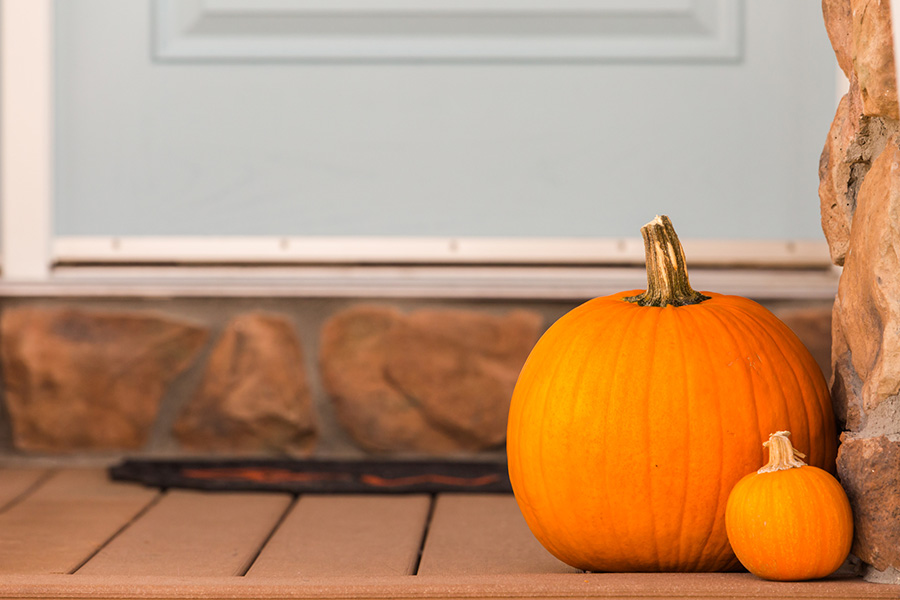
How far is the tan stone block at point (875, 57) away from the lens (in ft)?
3.60

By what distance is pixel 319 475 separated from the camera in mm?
2020

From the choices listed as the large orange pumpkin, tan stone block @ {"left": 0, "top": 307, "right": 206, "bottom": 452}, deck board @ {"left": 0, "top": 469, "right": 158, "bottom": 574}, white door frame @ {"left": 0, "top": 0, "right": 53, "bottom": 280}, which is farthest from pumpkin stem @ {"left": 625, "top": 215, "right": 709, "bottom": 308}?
white door frame @ {"left": 0, "top": 0, "right": 53, "bottom": 280}

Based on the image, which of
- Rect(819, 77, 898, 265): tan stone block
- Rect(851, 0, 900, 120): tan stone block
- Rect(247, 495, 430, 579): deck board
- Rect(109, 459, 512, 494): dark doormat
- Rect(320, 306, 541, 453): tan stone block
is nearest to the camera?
Rect(851, 0, 900, 120): tan stone block

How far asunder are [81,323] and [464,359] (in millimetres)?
895

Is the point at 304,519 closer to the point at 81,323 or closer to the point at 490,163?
the point at 81,323

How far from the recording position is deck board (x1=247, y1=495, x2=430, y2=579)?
138cm

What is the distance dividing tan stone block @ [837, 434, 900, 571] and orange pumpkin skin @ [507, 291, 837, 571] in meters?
0.08

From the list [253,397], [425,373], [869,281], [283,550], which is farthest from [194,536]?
[869,281]

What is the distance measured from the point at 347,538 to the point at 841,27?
1103mm

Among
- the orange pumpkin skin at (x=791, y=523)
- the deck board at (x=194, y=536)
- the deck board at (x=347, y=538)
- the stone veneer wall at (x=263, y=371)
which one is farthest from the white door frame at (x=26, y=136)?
the orange pumpkin skin at (x=791, y=523)

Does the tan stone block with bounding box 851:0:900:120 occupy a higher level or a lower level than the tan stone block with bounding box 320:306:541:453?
higher

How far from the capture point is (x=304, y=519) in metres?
1.70

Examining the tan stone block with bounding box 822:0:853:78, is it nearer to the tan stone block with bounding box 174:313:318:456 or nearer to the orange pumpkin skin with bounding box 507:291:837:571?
the orange pumpkin skin with bounding box 507:291:837:571

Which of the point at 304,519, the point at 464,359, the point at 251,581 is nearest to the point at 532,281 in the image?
the point at 464,359
